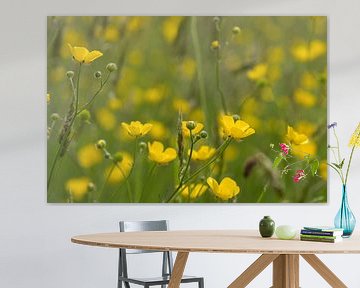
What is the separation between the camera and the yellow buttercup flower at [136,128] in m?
6.08

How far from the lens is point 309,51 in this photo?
6.12 meters

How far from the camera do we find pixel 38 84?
6.11m

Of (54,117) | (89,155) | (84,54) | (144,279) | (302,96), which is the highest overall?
(84,54)

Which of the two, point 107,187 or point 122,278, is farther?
point 107,187

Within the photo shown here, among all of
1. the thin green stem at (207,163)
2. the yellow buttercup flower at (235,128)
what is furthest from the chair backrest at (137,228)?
the yellow buttercup flower at (235,128)

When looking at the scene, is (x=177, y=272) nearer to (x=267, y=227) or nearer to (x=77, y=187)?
(x=267, y=227)

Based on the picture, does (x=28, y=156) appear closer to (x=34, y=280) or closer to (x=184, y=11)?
(x=34, y=280)

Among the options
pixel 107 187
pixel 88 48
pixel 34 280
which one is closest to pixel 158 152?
pixel 107 187

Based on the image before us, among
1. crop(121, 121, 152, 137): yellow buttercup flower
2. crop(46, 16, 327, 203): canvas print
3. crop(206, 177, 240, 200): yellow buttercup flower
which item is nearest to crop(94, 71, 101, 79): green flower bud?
crop(46, 16, 327, 203): canvas print

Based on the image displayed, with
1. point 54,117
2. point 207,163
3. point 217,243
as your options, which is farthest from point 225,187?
point 217,243

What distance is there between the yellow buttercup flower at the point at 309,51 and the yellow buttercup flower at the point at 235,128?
61 centimetres

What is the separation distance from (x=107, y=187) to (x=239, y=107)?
1.09 metres

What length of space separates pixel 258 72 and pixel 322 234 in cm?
219

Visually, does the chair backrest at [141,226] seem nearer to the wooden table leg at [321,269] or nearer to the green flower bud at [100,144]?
the green flower bud at [100,144]
